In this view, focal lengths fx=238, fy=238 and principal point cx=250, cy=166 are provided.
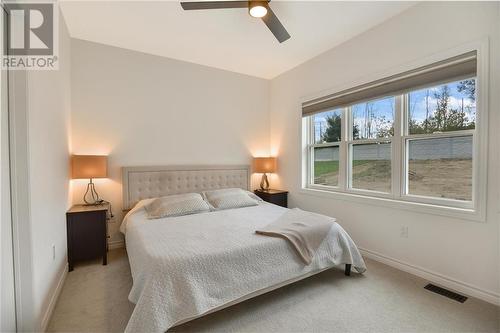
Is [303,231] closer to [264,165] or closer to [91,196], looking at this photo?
[264,165]

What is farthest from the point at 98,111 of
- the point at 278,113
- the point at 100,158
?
the point at 278,113

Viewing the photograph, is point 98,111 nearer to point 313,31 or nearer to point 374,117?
point 313,31

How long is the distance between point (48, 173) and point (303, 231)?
227 cm

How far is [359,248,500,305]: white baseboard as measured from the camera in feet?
6.64

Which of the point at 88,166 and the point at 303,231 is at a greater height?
the point at 88,166

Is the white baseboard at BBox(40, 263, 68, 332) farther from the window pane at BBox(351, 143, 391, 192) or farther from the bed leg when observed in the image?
the window pane at BBox(351, 143, 391, 192)

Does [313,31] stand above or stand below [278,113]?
above

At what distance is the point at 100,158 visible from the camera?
2.90m

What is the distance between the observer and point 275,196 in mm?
4078

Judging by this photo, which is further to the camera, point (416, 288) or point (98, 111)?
point (98, 111)

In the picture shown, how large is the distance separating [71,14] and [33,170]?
6.26ft

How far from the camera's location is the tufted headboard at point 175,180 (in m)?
3.31

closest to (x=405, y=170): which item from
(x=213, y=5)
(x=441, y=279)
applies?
(x=441, y=279)

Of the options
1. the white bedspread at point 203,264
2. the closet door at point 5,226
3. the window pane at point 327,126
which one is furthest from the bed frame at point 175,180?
the closet door at point 5,226
